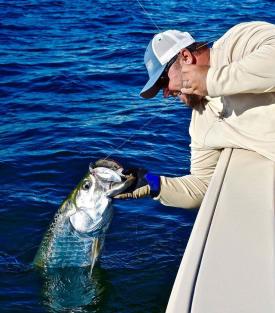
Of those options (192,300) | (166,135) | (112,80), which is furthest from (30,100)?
(192,300)

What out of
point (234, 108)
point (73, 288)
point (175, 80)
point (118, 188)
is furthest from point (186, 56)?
point (73, 288)

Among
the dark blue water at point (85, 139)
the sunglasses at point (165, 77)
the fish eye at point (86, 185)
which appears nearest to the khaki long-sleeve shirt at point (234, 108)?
the sunglasses at point (165, 77)

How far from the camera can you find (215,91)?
11.8 ft

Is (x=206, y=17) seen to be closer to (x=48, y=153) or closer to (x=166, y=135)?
(x=166, y=135)

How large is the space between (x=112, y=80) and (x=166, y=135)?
2.51 meters

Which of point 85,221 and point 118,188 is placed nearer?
point 118,188

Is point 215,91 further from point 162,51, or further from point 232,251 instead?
point 232,251

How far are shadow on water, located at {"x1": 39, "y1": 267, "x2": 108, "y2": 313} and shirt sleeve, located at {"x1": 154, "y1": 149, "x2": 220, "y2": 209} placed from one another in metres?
0.81

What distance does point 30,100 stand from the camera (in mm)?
9133

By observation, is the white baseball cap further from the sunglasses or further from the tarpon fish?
the tarpon fish

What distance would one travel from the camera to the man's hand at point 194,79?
362cm

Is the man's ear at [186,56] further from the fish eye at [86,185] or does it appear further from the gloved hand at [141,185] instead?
the fish eye at [86,185]

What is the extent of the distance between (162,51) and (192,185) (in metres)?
0.96

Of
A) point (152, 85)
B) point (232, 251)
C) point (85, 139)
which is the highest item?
point (152, 85)
